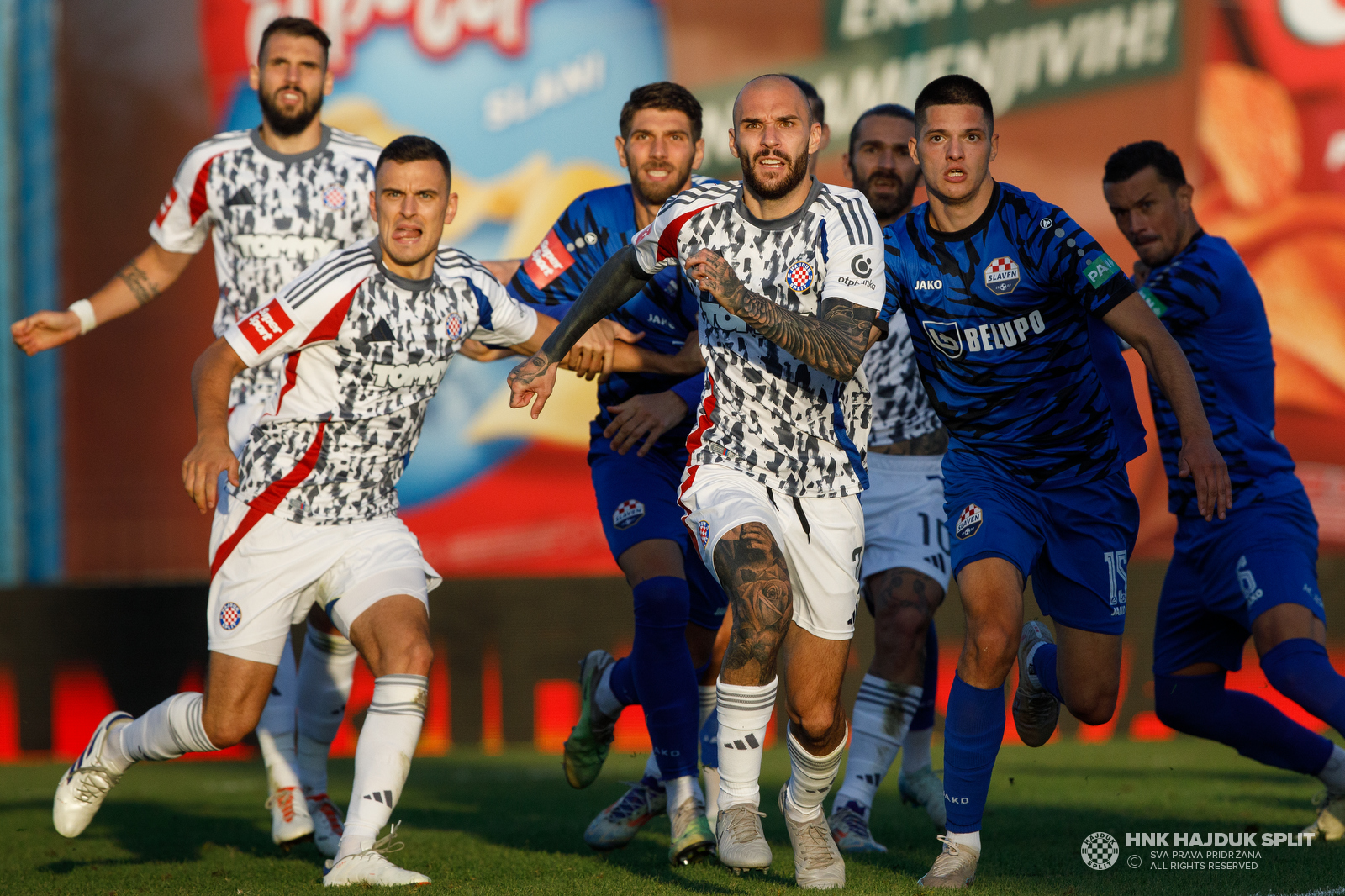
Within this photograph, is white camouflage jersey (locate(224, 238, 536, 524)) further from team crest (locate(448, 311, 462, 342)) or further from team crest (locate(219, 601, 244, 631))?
team crest (locate(219, 601, 244, 631))

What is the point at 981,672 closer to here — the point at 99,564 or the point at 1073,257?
the point at 1073,257

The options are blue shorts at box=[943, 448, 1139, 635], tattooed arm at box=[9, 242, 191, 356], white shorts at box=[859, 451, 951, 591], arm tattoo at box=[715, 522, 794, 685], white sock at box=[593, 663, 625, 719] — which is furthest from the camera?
white shorts at box=[859, 451, 951, 591]

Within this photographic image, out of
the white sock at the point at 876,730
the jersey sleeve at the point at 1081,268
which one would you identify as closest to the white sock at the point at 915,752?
the white sock at the point at 876,730

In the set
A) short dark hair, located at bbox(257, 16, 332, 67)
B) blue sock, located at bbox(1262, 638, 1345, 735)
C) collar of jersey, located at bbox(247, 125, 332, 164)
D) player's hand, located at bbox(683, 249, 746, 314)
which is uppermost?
short dark hair, located at bbox(257, 16, 332, 67)

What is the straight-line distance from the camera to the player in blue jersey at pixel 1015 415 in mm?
4594

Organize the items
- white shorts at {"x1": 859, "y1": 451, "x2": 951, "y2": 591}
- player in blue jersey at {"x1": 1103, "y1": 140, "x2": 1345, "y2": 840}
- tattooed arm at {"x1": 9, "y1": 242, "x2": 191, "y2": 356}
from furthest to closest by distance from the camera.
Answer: white shorts at {"x1": 859, "y1": 451, "x2": 951, "y2": 591} → tattooed arm at {"x1": 9, "y1": 242, "x2": 191, "y2": 356} → player in blue jersey at {"x1": 1103, "y1": 140, "x2": 1345, "y2": 840}

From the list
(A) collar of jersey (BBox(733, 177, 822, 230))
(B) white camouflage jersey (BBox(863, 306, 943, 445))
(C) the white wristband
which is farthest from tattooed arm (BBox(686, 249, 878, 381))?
(C) the white wristband

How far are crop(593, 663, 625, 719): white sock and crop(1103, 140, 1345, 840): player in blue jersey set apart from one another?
246 cm

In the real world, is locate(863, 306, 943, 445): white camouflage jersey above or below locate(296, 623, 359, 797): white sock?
above

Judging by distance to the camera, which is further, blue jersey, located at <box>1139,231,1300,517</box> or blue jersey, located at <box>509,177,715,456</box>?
blue jersey, located at <box>509,177,715,456</box>

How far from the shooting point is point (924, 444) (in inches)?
255

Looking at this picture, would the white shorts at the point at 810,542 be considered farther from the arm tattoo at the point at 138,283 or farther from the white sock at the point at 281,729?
the arm tattoo at the point at 138,283

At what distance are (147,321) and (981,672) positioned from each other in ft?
37.4

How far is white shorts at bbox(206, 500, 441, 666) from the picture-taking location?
4.98 m
